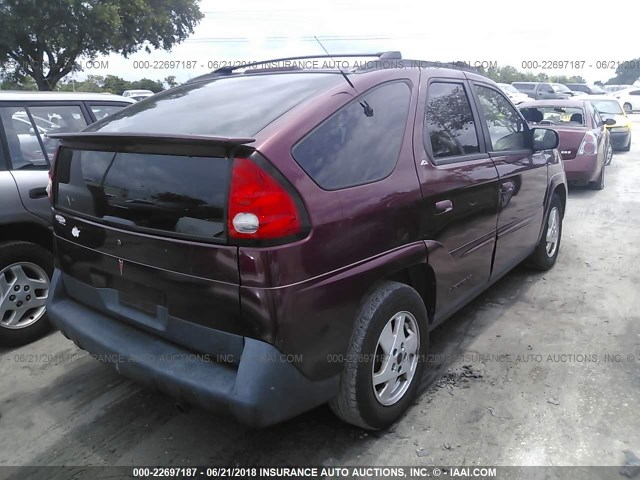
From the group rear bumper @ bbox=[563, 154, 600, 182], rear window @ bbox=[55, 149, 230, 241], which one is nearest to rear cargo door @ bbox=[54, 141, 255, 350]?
rear window @ bbox=[55, 149, 230, 241]

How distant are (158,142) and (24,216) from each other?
2024 mm

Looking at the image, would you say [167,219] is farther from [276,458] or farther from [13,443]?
[13,443]

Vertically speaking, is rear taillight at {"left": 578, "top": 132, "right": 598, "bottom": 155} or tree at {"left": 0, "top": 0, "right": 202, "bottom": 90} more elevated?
tree at {"left": 0, "top": 0, "right": 202, "bottom": 90}

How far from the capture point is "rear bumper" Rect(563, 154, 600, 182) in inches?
337

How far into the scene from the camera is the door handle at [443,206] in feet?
9.39

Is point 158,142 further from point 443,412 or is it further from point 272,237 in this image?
point 443,412

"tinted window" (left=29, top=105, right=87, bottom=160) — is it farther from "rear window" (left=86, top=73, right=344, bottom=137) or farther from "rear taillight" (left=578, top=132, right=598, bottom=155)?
"rear taillight" (left=578, top=132, right=598, bottom=155)

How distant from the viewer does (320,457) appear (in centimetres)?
251

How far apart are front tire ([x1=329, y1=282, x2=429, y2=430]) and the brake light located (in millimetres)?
683

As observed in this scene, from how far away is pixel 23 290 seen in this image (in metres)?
3.72

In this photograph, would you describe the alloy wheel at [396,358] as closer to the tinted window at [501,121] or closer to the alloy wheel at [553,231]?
the tinted window at [501,121]

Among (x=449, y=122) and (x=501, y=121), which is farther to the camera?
(x=501, y=121)

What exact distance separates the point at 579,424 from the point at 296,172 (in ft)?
6.79

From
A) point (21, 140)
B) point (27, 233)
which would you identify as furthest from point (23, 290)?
point (21, 140)
